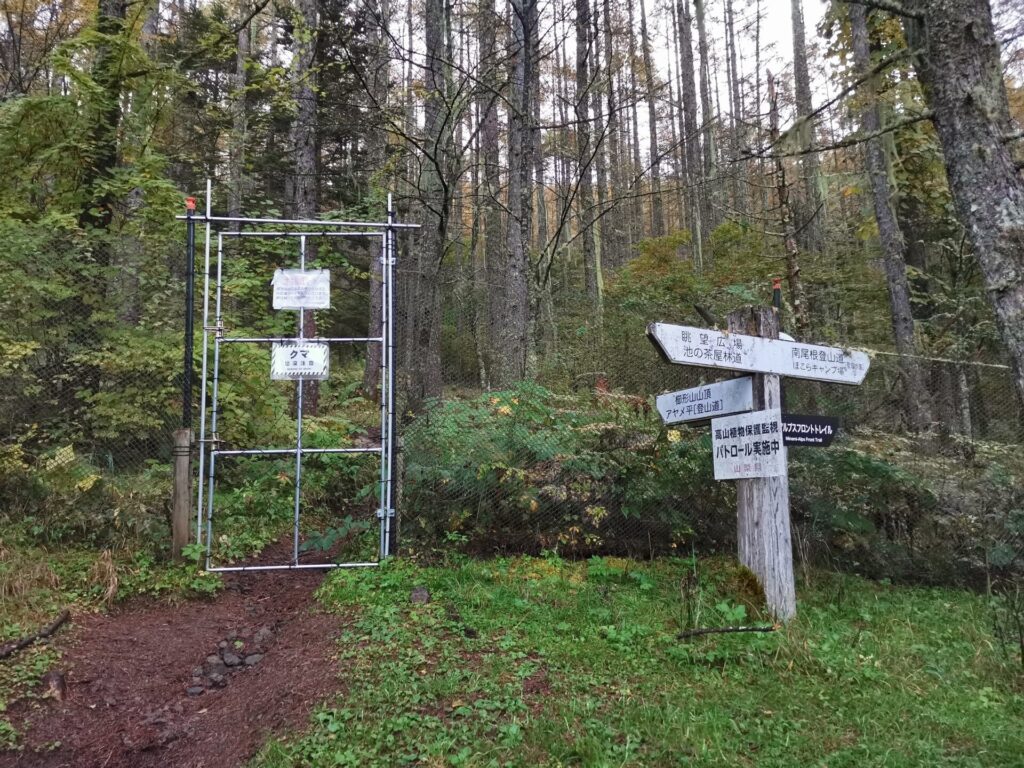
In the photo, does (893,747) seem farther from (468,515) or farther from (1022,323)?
(468,515)

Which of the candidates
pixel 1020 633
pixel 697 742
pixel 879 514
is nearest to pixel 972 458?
pixel 879 514

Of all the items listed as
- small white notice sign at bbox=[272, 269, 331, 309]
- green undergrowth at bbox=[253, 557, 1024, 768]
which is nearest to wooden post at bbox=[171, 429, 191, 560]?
green undergrowth at bbox=[253, 557, 1024, 768]

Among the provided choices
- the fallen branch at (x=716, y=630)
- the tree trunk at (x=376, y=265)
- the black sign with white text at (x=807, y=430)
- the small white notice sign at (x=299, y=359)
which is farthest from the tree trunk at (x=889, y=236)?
the small white notice sign at (x=299, y=359)

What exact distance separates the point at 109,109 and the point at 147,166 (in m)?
0.83

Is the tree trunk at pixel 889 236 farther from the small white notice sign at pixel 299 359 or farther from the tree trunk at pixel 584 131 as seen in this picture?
the small white notice sign at pixel 299 359

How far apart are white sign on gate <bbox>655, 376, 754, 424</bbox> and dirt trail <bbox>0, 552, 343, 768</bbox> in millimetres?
2958

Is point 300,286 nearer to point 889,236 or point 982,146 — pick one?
point 982,146

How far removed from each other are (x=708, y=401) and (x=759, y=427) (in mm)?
463

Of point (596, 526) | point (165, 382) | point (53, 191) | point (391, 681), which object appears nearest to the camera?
point (391, 681)

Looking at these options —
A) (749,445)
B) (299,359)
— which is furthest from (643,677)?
(299,359)

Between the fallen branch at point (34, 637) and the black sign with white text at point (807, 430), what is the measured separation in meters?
5.01

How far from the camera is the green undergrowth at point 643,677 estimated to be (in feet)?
9.25

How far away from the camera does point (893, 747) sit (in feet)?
9.22

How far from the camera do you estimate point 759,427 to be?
4512 millimetres
